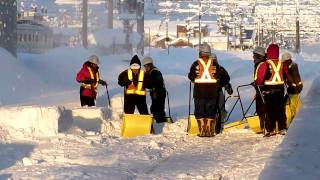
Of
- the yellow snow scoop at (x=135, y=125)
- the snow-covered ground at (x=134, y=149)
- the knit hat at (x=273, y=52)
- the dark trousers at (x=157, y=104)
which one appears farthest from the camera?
the dark trousers at (x=157, y=104)

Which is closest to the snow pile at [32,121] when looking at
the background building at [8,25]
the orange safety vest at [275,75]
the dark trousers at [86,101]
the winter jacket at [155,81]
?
the dark trousers at [86,101]

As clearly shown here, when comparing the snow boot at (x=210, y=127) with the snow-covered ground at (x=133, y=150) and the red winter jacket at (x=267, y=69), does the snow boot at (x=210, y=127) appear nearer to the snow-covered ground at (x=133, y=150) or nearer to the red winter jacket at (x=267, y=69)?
the snow-covered ground at (x=133, y=150)

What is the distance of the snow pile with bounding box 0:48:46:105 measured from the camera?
67.6 feet

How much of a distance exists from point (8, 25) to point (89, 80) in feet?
41.3

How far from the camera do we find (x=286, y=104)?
12.4 metres

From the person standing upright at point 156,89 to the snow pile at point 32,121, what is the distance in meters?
2.04

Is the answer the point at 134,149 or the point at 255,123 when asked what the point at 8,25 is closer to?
the point at 255,123

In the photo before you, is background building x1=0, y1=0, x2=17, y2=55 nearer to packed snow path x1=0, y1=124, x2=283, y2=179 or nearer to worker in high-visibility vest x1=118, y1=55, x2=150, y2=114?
worker in high-visibility vest x1=118, y1=55, x2=150, y2=114

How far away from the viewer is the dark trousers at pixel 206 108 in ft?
37.5

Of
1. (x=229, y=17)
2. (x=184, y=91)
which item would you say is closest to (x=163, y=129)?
(x=184, y=91)

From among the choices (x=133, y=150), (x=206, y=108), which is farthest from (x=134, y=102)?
(x=133, y=150)

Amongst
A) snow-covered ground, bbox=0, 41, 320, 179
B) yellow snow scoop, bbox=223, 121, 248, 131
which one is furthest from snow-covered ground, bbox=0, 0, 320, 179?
yellow snow scoop, bbox=223, 121, 248, 131

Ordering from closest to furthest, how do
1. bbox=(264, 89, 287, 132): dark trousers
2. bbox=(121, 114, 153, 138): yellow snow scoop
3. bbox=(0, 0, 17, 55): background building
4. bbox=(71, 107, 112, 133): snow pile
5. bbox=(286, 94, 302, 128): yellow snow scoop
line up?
bbox=(264, 89, 287, 132): dark trousers
bbox=(121, 114, 153, 138): yellow snow scoop
bbox=(286, 94, 302, 128): yellow snow scoop
bbox=(71, 107, 112, 133): snow pile
bbox=(0, 0, 17, 55): background building

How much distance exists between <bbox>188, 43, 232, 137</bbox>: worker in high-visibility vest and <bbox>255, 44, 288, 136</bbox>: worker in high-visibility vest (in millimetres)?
755
